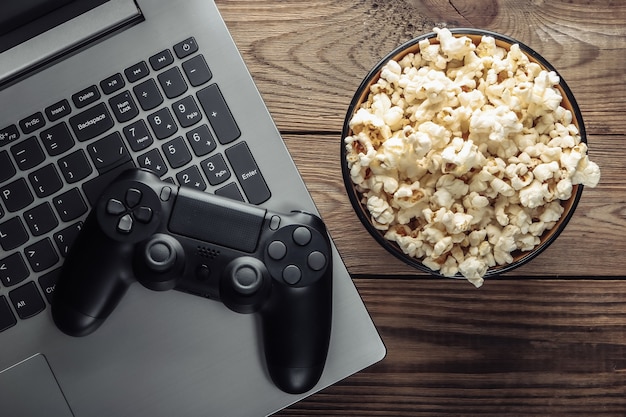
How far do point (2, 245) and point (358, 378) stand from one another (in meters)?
0.33

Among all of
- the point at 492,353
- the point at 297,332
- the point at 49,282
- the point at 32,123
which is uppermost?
the point at 32,123

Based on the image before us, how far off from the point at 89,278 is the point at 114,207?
2.3 inches

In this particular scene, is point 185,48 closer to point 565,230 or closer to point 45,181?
point 45,181

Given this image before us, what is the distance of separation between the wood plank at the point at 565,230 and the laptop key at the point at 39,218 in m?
0.21

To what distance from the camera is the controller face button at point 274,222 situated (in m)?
0.59

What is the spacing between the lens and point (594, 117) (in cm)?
70

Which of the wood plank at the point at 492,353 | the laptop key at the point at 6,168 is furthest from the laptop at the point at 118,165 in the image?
the wood plank at the point at 492,353

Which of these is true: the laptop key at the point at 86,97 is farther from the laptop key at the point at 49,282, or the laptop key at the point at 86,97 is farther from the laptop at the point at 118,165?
the laptop key at the point at 49,282

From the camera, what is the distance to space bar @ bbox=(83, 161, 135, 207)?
597mm

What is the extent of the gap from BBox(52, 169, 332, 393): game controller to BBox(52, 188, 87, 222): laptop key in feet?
0.05

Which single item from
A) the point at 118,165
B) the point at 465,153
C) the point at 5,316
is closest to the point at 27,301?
the point at 5,316

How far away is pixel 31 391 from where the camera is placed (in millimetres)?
609

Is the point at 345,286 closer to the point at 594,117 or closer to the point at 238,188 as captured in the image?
the point at 238,188

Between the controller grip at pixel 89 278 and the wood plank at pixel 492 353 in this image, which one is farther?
the wood plank at pixel 492 353
